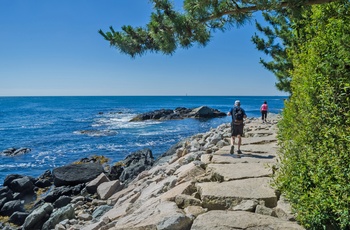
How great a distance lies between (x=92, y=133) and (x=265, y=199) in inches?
1053

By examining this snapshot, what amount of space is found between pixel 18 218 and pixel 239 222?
347 inches

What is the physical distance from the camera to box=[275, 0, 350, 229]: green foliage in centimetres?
290

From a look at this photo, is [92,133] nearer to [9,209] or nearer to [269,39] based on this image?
[9,209]

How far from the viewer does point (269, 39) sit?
42.0ft

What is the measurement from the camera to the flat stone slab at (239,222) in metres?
3.46

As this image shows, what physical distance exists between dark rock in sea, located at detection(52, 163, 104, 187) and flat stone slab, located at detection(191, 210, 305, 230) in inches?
403

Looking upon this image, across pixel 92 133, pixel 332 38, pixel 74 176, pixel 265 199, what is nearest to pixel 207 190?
pixel 265 199

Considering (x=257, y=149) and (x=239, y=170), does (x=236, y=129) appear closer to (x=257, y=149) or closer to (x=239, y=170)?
(x=257, y=149)

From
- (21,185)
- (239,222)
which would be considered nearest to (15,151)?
(21,185)

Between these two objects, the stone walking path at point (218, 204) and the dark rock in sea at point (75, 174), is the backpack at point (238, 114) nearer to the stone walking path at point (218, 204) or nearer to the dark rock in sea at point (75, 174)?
the stone walking path at point (218, 204)

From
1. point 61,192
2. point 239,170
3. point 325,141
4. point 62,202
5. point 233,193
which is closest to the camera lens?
point 325,141

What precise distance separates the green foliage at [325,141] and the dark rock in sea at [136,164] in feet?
30.0

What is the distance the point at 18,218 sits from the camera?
9523 mm

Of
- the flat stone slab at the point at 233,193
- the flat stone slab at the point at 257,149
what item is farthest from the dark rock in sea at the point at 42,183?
the flat stone slab at the point at 233,193
